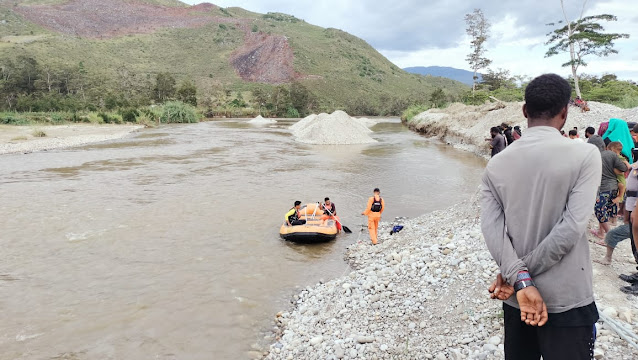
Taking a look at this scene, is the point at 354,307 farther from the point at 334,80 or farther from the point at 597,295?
the point at 334,80

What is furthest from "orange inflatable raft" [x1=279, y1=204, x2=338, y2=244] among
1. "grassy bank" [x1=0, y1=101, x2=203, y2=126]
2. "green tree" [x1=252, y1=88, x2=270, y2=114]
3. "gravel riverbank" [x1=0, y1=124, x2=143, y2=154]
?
"green tree" [x1=252, y1=88, x2=270, y2=114]

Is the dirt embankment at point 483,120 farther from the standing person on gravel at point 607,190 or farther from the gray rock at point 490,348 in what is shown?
the gray rock at point 490,348

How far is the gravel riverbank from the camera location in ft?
85.6

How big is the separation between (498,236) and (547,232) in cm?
24

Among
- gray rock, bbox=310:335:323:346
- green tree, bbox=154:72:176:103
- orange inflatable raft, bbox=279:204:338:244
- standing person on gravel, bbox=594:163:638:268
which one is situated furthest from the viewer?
green tree, bbox=154:72:176:103

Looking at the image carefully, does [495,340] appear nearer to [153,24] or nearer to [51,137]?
[51,137]

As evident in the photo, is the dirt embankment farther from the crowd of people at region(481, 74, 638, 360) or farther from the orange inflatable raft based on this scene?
the crowd of people at region(481, 74, 638, 360)

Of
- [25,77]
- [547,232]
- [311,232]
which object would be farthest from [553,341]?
[25,77]

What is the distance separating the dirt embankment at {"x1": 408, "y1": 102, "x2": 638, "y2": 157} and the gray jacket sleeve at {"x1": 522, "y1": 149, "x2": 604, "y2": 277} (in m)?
17.4

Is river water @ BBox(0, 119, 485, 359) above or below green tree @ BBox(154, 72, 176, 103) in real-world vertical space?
below

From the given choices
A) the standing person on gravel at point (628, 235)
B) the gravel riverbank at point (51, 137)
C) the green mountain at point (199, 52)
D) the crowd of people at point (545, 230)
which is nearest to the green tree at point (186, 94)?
the green mountain at point (199, 52)

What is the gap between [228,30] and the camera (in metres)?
128

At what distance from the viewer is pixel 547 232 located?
2.06 metres

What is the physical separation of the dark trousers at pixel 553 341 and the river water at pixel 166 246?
162 inches
